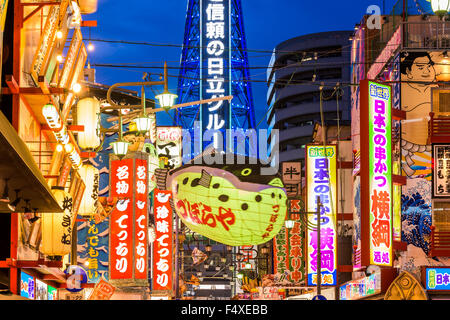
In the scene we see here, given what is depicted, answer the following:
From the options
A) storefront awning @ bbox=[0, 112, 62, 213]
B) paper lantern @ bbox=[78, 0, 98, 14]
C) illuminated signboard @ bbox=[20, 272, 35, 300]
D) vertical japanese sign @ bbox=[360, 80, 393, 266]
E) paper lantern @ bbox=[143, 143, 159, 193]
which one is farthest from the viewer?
paper lantern @ bbox=[143, 143, 159, 193]

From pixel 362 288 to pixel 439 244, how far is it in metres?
4.45

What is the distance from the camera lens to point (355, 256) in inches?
1335

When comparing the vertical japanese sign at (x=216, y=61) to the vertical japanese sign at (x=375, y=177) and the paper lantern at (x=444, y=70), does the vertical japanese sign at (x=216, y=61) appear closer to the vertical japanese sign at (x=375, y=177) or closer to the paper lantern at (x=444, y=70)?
the paper lantern at (x=444, y=70)

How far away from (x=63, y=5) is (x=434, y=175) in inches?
660

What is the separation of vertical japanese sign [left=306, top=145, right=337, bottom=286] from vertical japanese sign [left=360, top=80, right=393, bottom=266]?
544cm

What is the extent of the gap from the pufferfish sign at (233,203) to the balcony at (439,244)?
1064 centimetres

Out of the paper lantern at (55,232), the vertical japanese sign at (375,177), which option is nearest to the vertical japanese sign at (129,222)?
the vertical japanese sign at (375,177)

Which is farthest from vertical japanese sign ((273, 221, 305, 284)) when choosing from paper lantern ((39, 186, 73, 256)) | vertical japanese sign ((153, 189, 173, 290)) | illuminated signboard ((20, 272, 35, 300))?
paper lantern ((39, 186, 73, 256))

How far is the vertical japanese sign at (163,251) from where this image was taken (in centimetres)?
3312

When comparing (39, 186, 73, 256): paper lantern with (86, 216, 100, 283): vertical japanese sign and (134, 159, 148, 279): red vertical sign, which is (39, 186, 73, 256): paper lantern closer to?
(134, 159, 148, 279): red vertical sign

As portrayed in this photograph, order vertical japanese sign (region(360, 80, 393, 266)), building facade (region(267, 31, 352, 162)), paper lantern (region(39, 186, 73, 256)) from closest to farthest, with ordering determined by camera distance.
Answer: paper lantern (region(39, 186, 73, 256))
vertical japanese sign (region(360, 80, 393, 266))
building facade (region(267, 31, 352, 162))

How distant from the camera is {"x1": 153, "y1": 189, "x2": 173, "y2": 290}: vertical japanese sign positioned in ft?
109

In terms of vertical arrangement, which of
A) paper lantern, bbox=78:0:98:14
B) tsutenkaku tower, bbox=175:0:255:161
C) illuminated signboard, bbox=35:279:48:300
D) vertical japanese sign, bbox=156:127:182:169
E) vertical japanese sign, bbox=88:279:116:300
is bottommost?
vertical japanese sign, bbox=88:279:116:300
